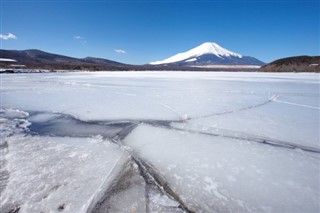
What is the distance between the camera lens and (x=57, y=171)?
2.22 metres

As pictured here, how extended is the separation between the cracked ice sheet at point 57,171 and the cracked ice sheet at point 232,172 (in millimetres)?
498

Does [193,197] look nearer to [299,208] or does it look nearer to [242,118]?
[299,208]

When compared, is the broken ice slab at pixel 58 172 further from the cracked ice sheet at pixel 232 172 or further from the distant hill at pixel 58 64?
the distant hill at pixel 58 64

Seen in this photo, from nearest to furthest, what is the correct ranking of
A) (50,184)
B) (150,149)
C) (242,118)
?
1. (50,184)
2. (150,149)
3. (242,118)

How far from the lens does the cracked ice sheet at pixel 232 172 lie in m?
1.75

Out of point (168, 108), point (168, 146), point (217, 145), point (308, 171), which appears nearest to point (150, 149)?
point (168, 146)

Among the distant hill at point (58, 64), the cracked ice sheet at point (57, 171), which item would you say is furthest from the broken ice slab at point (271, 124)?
the distant hill at point (58, 64)

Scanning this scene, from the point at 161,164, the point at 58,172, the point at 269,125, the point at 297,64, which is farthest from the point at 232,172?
the point at 297,64

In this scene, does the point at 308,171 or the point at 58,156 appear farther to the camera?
the point at 58,156

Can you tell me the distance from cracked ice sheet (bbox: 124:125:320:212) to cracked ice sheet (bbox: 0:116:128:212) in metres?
0.50

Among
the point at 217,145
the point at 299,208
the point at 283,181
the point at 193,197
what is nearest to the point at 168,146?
the point at 217,145

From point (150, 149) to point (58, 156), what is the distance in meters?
1.16

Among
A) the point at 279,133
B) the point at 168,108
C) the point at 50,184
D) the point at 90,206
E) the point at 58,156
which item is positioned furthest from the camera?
the point at 168,108

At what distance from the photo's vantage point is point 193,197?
1.81 meters
